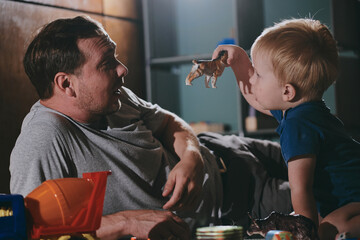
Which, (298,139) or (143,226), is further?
(143,226)

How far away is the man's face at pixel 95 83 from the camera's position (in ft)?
5.73

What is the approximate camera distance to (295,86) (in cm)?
126

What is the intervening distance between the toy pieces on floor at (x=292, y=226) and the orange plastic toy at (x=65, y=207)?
325mm

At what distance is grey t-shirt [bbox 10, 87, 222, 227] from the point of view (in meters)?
1.50

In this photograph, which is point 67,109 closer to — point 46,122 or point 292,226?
point 46,122

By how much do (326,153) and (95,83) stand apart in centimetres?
85

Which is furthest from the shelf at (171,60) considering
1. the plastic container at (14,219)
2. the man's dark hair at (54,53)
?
the plastic container at (14,219)

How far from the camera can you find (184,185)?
5.27 ft

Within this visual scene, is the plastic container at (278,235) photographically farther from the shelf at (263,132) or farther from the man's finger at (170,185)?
the shelf at (263,132)

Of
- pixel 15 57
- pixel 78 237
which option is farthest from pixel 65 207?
pixel 15 57

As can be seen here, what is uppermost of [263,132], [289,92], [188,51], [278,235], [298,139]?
[188,51]

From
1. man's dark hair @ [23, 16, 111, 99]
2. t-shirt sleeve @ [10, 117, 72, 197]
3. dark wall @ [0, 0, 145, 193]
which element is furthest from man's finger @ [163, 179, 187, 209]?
dark wall @ [0, 0, 145, 193]

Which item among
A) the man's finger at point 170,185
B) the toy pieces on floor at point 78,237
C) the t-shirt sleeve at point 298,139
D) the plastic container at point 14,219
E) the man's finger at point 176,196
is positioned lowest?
the man's finger at point 176,196

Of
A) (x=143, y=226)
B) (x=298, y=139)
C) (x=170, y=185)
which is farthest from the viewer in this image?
(x=170, y=185)
